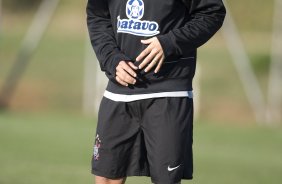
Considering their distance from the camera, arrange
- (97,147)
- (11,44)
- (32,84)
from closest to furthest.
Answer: (97,147), (32,84), (11,44)

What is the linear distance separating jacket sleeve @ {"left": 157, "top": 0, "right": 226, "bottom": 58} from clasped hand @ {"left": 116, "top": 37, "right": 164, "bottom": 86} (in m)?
0.04

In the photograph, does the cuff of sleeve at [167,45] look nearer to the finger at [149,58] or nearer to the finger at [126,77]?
the finger at [149,58]

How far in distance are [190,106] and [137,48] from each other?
48 cm

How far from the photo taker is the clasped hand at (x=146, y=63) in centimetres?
444

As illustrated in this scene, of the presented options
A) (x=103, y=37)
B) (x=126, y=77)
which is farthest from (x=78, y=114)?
(x=126, y=77)

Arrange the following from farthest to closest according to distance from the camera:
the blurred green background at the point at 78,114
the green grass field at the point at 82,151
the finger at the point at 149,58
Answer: the blurred green background at the point at 78,114, the green grass field at the point at 82,151, the finger at the point at 149,58

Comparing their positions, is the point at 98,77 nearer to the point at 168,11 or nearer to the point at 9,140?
the point at 9,140

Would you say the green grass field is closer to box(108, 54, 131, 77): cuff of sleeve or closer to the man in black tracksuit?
the man in black tracksuit

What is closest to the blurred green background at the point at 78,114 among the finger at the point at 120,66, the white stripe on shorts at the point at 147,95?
the white stripe on shorts at the point at 147,95

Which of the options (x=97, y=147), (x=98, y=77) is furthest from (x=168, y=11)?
(x=98, y=77)

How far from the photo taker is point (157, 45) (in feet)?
14.6

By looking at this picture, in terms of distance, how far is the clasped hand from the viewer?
444 centimetres

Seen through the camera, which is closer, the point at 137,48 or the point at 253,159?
the point at 137,48

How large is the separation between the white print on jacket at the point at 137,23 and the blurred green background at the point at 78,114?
11.1ft
